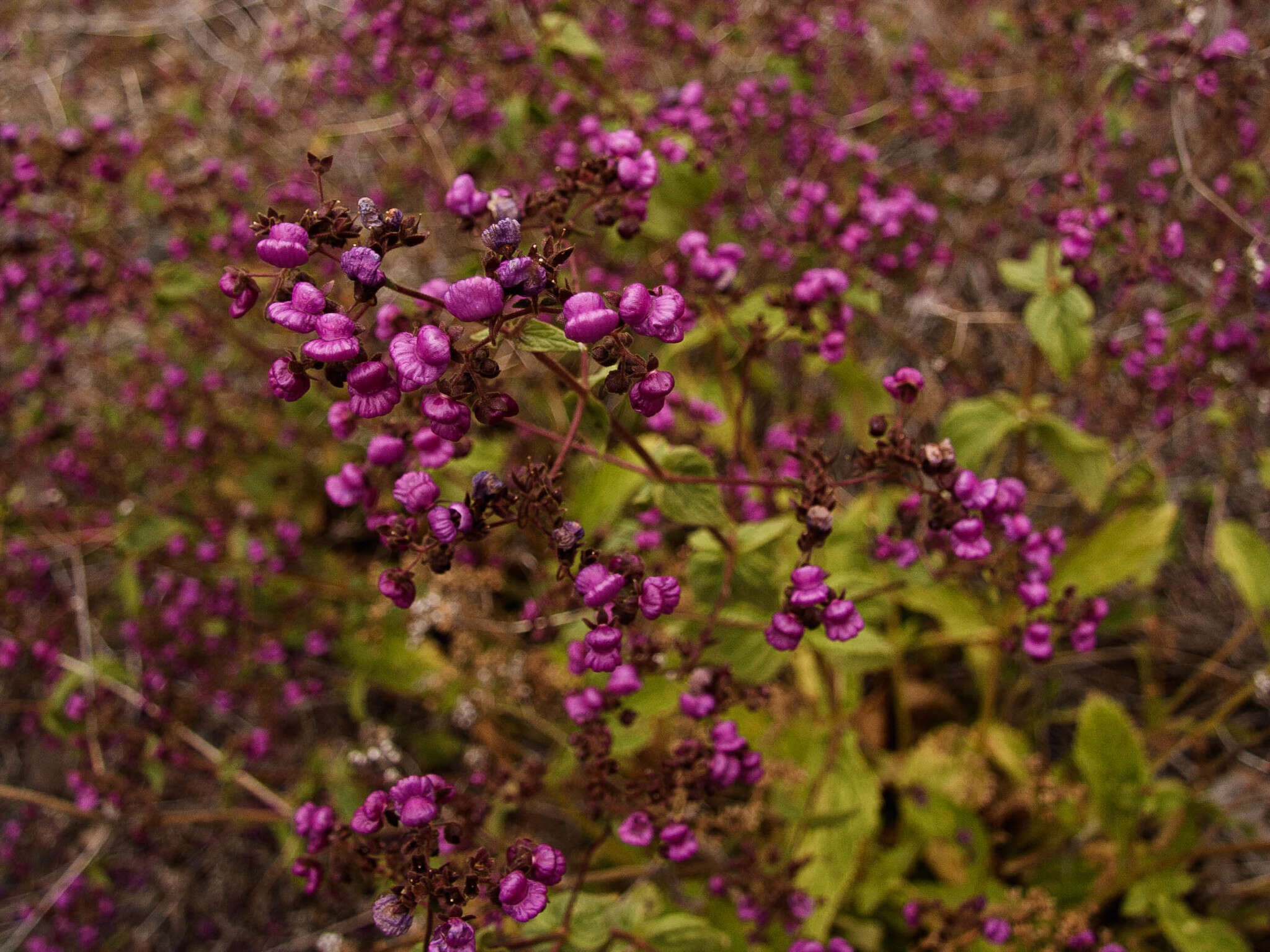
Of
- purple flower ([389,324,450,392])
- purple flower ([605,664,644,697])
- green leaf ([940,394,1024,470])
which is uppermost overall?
purple flower ([389,324,450,392])

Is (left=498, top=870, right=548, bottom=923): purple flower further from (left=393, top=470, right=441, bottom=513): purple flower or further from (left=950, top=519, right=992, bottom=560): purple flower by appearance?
(left=950, top=519, right=992, bottom=560): purple flower

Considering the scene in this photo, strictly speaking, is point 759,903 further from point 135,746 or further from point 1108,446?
point 135,746

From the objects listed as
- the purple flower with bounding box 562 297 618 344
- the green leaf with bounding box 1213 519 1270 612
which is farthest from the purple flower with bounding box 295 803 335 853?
the green leaf with bounding box 1213 519 1270 612

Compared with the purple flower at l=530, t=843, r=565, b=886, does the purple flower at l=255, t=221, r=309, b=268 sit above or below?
above

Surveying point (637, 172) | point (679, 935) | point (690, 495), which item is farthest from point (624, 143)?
point (679, 935)

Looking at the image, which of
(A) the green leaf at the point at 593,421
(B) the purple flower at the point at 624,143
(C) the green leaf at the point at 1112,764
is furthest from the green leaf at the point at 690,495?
(C) the green leaf at the point at 1112,764

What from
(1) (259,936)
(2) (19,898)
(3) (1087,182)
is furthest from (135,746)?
(3) (1087,182)

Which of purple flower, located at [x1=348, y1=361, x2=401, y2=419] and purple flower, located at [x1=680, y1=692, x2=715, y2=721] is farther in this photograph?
purple flower, located at [x1=680, y1=692, x2=715, y2=721]
